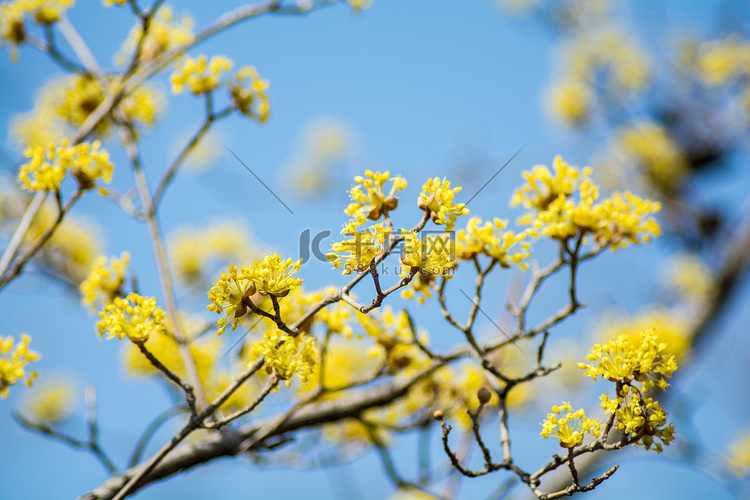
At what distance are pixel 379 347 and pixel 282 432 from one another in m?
0.66

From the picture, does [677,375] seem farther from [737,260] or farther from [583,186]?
[583,186]

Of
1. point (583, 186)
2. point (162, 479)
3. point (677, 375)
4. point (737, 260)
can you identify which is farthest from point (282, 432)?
point (737, 260)

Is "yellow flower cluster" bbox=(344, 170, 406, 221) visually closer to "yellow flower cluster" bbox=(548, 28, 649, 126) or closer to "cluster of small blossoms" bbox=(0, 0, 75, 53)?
"cluster of small blossoms" bbox=(0, 0, 75, 53)

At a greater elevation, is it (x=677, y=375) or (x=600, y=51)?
(x=600, y=51)

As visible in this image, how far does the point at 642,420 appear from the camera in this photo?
1.74m

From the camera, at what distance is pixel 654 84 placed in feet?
29.3

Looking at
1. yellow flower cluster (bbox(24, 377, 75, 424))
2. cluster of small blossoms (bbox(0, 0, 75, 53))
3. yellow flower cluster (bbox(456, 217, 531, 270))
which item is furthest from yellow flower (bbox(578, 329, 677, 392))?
yellow flower cluster (bbox(24, 377, 75, 424))

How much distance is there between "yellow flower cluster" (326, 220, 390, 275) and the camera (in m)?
1.72

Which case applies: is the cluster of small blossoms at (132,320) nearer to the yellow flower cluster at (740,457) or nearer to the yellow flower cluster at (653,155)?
the yellow flower cluster at (740,457)

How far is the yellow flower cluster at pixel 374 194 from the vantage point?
179 cm

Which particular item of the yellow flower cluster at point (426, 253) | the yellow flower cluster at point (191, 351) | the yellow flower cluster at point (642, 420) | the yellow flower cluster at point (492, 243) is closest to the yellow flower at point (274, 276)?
the yellow flower cluster at point (426, 253)

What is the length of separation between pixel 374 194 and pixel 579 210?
3.26 feet

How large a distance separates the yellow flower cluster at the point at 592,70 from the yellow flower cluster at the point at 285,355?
8.47 meters

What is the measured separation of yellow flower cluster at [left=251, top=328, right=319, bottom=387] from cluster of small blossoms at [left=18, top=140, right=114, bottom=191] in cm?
129
